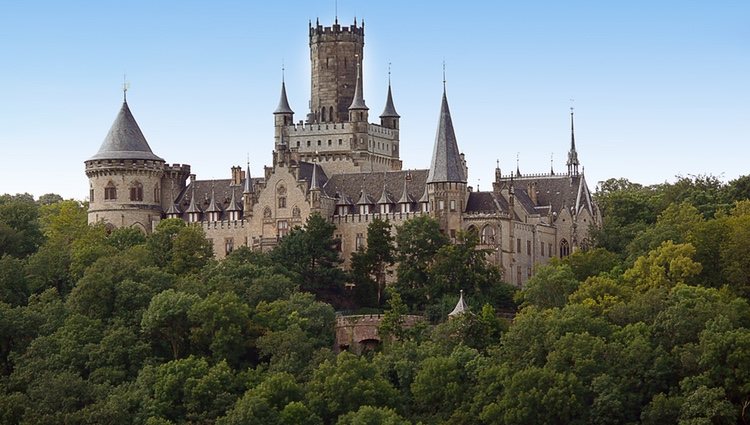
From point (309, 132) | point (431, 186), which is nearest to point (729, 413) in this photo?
point (431, 186)

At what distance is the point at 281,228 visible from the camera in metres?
127

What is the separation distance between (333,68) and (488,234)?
18.0 meters

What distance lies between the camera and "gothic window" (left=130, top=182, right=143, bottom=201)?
430ft

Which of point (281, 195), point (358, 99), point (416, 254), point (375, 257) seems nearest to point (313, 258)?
point (375, 257)

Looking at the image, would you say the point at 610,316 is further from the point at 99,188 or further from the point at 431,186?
the point at 99,188

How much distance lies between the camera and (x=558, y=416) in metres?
101

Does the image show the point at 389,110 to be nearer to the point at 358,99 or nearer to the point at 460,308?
the point at 358,99

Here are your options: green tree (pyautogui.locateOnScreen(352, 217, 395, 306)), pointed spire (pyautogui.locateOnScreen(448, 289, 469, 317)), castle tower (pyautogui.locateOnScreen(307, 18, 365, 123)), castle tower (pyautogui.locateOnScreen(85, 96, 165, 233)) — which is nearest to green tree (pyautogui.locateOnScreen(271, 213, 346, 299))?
green tree (pyautogui.locateOnScreen(352, 217, 395, 306))

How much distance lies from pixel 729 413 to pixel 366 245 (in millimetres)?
28836

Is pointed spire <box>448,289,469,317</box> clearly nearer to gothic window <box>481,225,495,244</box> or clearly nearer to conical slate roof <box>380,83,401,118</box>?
gothic window <box>481,225,495,244</box>

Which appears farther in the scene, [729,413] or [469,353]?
[469,353]

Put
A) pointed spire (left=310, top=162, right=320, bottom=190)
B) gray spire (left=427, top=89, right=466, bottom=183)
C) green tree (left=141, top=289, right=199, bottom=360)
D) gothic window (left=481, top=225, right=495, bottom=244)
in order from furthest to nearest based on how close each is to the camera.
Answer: pointed spire (left=310, top=162, right=320, bottom=190), gray spire (left=427, top=89, right=466, bottom=183), gothic window (left=481, top=225, right=495, bottom=244), green tree (left=141, top=289, right=199, bottom=360)

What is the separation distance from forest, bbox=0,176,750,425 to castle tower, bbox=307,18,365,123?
13.3 m

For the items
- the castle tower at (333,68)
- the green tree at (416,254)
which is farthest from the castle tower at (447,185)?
the castle tower at (333,68)
